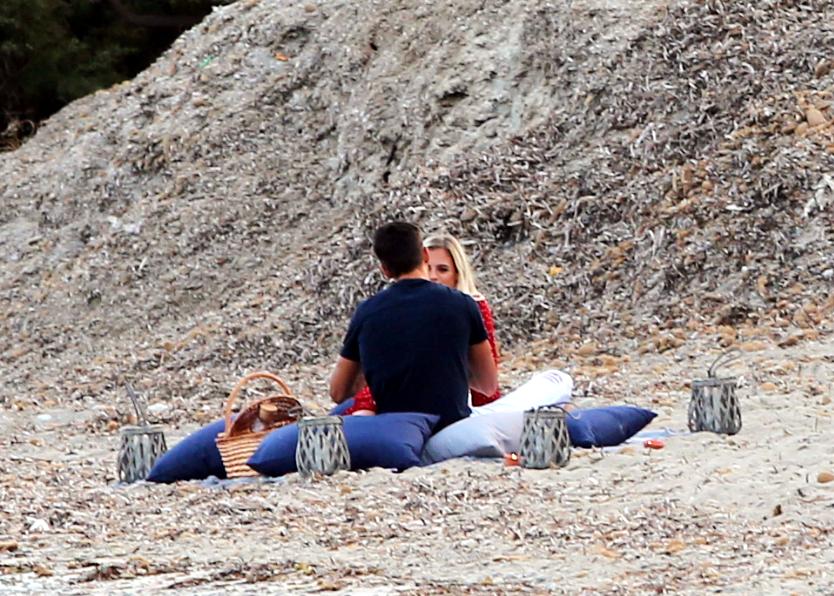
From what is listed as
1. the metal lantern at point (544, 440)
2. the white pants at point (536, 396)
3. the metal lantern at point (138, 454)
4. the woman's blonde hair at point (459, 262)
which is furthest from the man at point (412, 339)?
the metal lantern at point (138, 454)

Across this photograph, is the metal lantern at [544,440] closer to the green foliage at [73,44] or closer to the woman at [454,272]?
the woman at [454,272]

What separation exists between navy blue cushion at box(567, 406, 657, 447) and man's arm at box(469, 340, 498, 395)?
359 mm

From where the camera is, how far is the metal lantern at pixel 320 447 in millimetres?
7402

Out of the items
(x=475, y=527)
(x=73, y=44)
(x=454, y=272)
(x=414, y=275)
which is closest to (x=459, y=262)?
→ (x=454, y=272)

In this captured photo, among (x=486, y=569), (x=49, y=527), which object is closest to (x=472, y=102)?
(x=49, y=527)

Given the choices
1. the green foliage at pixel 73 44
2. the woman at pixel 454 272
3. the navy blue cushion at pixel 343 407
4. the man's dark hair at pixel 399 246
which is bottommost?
the navy blue cushion at pixel 343 407

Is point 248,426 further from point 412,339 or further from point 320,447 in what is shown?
point 412,339

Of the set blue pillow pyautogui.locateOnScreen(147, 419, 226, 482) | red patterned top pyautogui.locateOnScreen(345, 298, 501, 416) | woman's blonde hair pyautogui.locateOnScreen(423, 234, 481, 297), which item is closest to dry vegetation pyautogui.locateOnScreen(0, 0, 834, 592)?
blue pillow pyautogui.locateOnScreen(147, 419, 226, 482)

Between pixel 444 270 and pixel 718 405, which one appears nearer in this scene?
pixel 718 405

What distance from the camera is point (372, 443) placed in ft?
24.9

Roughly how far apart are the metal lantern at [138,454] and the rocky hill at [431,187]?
3.92m

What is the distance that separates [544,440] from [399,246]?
3.22ft

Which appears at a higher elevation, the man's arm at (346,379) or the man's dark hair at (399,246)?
the man's dark hair at (399,246)

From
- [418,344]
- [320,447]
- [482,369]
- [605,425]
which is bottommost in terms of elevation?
[605,425]
